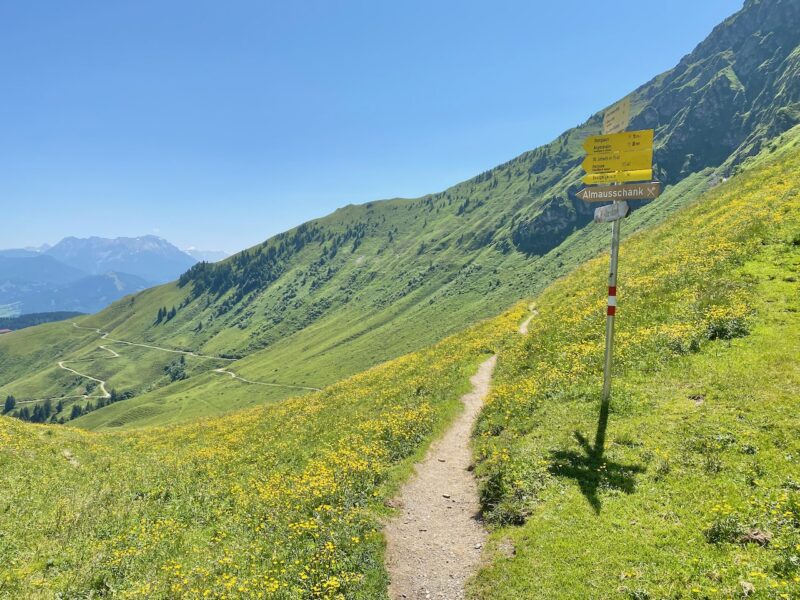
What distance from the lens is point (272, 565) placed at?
1220 cm

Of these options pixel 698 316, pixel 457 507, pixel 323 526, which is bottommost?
pixel 457 507

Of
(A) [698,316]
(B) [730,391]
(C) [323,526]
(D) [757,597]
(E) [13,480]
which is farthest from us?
(A) [698,316]

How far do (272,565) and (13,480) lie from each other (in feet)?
48.3

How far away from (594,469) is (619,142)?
11.6 meters

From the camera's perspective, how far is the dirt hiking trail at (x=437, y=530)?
469 inches

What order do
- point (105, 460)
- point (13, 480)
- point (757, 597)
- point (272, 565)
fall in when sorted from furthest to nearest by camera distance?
point (105, 460) < point (13, 480) < point (272, 565) < point (757, 597)

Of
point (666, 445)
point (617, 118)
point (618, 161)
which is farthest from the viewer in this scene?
point (617, 118)

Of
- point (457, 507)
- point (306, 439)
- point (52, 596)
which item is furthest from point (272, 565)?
point (306, 439)

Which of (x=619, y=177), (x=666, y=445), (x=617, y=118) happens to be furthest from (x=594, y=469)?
(x=617, y=118)

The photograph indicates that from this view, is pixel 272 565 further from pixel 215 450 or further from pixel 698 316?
pixel 698 316

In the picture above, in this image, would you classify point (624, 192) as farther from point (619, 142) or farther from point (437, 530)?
point (437, 530)

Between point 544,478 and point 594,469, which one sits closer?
point 594,469

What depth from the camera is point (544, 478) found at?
1422cm

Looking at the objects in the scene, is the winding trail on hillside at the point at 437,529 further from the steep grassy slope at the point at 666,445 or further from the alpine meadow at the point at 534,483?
the steep grassy slope at the point at 666,445
